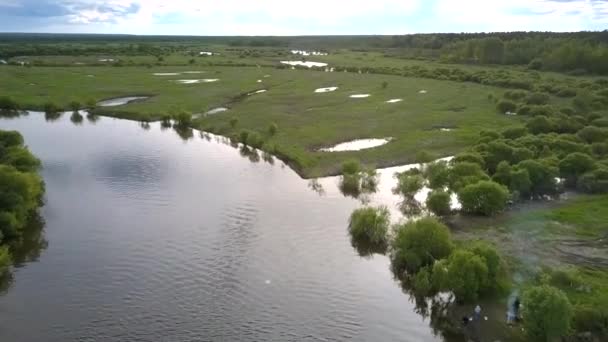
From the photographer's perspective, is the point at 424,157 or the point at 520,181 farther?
the point at 424,157

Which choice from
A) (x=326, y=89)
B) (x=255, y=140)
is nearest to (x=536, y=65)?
(x=326, y=89)

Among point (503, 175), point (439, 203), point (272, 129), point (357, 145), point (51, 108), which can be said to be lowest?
point (439, 203)

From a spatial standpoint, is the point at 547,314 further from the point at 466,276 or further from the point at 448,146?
the point at 448,146

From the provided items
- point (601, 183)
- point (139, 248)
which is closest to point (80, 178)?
point (139, 248)

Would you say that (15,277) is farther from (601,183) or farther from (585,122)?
(585,122)

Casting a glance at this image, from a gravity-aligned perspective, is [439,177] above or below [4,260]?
above

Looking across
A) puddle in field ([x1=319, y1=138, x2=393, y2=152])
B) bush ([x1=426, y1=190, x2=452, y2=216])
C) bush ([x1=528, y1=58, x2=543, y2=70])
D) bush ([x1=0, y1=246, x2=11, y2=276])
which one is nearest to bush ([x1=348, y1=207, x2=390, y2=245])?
bush ([x1=426, y1=190, x2=452, y2=216])

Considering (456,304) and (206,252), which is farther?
(206,252)
